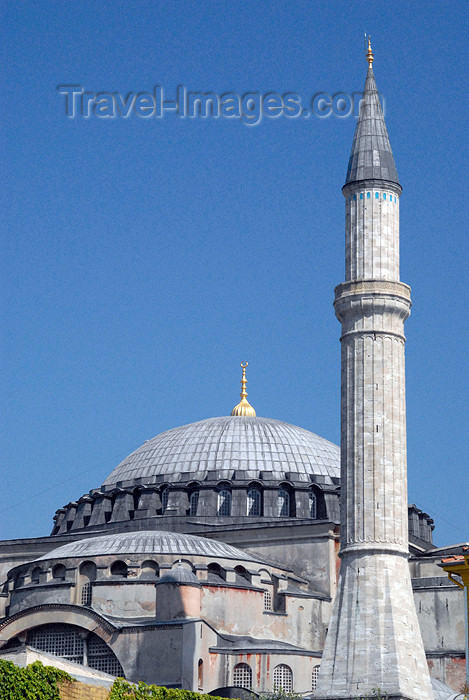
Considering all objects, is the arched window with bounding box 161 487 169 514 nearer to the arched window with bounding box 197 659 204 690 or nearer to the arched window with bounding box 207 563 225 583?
the arched window with bounding box 207 563 225 583

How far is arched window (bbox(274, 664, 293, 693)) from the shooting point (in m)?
31.0

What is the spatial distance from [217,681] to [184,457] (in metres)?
12.2

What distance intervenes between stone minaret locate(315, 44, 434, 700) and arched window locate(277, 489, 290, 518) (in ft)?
33.3

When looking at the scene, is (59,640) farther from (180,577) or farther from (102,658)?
(180,577)

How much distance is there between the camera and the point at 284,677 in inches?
1225

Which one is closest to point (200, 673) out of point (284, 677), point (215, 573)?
point (284, 677)

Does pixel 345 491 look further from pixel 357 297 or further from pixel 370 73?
pixel 370 73

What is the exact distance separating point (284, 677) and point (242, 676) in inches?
48.3

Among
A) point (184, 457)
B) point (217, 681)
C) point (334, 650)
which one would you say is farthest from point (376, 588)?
point (184, 457)

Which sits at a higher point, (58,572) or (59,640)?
(58,572)

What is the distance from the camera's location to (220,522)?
126 feet

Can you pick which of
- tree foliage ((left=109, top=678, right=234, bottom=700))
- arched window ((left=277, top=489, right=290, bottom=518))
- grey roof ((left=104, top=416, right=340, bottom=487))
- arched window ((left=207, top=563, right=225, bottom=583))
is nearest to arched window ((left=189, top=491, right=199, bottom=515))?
grey roof ((left=104, top=416, right=340, bottom=487))

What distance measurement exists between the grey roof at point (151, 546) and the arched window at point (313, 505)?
13.7 ft

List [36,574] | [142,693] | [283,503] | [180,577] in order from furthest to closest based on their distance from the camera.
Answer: [283,503] < [36,574] < [180,577] < [142,693]
